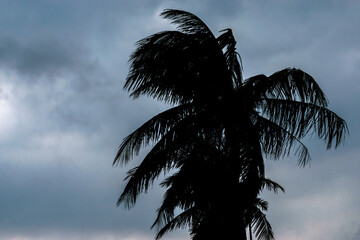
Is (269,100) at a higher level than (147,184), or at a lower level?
higher

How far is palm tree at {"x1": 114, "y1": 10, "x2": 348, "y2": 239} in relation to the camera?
28.0 ft

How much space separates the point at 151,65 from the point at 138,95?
1294 mm

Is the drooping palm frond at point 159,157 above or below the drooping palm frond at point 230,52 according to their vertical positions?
below

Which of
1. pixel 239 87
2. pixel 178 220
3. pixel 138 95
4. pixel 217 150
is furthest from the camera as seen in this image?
pixel 178 220

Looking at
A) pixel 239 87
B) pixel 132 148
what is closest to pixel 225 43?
pixel 239 87

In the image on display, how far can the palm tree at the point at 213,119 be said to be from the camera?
854 cm

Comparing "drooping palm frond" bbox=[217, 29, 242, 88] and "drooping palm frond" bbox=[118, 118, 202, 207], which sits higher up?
"drooping palm frond" bbox=[217, 29, 242, 88]

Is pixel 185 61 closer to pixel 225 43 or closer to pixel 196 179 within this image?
pixel 225 43

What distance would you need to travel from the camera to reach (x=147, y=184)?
9016 millimetres

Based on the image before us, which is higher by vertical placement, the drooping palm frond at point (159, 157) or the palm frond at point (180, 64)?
the palm frond at point (180, 64)

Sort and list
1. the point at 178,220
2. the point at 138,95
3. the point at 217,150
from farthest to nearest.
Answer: the point at 178,220
the point at 138,95
the point at 217,150

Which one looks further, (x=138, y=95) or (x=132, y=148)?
(x=138, y=95)

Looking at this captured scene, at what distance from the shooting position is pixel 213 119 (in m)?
9.05

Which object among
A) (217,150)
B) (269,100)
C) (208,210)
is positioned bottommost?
(208,210)
